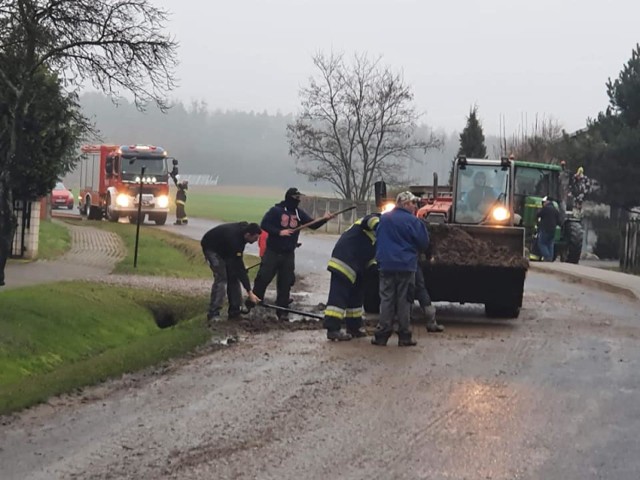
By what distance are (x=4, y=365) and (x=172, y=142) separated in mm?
98948

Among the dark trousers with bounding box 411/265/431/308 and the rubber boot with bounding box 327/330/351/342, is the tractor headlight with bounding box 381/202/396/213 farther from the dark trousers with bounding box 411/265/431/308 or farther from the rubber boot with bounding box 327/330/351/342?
the rubber boot with bounding box 327/330/351/342

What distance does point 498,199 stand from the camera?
744 inches

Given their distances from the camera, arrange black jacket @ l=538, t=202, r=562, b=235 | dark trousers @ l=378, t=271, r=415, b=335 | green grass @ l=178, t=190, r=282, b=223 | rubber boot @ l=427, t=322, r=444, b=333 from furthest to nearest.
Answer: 1. green grass @ l=178, t=190, r=282, b=223
2. black jacket @ l=538, t=202, r=562, b=235
3. rubber boot @ l=427, t=322, r=444, b=333
4. dark trousers @ l=378, t=271, r=415, b=335

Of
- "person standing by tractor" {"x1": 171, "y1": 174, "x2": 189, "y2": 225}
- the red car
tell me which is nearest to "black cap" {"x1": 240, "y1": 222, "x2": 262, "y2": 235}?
"person standing by tractor" {"x1": 171, "y1": 174, "x2": 189, "y2": 225}

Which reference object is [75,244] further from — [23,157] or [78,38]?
[78,38]

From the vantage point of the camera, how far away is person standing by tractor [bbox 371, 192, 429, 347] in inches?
498

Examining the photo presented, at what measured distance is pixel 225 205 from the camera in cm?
7106

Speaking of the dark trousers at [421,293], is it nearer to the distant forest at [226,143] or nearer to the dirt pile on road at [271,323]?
the dirt pile on road at [271,323]

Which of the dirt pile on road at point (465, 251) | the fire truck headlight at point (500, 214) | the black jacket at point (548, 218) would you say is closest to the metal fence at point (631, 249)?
the black jacket at point (548, 218)

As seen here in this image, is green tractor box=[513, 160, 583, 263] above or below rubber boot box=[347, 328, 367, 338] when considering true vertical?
above

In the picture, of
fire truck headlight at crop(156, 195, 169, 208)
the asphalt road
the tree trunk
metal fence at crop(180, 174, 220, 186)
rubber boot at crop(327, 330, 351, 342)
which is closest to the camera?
the asphalt road

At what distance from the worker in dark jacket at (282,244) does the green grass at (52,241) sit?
8.97m

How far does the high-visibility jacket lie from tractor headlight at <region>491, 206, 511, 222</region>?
16.1ft

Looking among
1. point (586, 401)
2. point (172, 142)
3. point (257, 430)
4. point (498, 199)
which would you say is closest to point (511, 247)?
point (498, 199)
